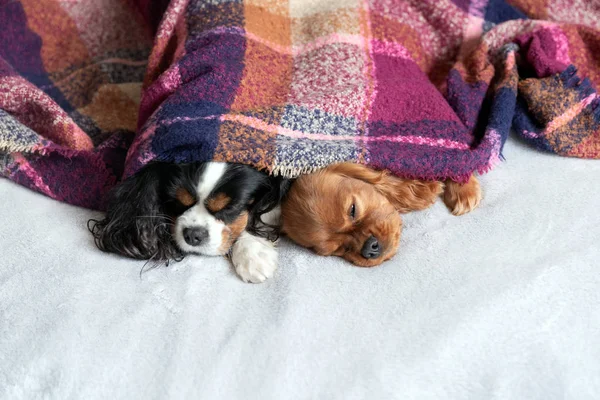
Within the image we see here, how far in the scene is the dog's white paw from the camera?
1594 millimetres

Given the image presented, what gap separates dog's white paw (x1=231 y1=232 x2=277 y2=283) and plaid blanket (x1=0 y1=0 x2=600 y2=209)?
221 millimetres

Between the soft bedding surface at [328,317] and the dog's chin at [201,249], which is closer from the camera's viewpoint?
the soft bedding surface at [328,317]

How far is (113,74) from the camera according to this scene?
2.45 meters

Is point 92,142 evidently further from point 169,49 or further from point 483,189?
point 483,189

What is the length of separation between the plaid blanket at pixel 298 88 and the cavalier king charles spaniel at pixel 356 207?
0.14 ft

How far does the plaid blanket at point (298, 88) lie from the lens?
5.73 feet

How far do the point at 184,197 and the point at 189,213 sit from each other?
0.05 m

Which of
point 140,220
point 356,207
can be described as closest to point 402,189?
point 356,207

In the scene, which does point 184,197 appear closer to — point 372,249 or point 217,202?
point 217,202

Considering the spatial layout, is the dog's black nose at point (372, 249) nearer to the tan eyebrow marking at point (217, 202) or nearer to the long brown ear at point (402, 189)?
the long brown ear at point (402, 189)

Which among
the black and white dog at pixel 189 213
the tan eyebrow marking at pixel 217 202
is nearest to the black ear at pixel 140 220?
the black and white dog at pixel 189 213

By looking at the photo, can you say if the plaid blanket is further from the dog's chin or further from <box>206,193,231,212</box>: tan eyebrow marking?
the dog's chin

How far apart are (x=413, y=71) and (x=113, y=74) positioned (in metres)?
1.22

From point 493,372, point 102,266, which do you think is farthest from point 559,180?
point 102,266
